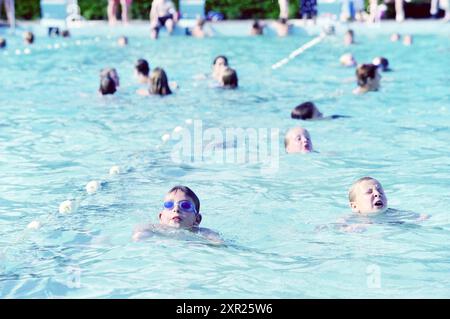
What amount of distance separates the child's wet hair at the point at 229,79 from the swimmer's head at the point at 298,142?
4.10 meters

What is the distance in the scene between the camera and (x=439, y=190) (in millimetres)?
6172

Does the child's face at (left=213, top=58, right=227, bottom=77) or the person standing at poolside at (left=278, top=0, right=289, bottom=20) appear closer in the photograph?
the child's face at (left=213, top=58, right=227, bottom=77)

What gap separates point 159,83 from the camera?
10.7 metres

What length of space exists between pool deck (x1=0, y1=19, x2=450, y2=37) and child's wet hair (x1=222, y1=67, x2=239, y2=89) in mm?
9287

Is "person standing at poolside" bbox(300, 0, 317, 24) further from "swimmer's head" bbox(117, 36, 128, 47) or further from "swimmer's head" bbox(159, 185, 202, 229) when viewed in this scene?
"swimmer's head" bbox(159, 185, 202, 229)

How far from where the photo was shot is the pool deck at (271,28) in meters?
19.9

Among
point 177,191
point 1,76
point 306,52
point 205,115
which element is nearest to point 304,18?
point 306,52

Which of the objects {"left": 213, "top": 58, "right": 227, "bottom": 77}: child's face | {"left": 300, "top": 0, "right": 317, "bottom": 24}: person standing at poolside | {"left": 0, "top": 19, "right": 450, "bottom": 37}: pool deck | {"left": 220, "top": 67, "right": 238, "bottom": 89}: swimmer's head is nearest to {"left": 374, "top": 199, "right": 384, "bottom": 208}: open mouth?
{"left": 220, "top": 67, "right": 238, "bottom": 89}: swimmer's head

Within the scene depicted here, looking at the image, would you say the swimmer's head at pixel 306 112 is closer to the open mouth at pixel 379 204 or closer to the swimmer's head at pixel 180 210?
the open mouth at pixel 379 204

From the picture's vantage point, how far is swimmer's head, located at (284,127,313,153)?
729cm

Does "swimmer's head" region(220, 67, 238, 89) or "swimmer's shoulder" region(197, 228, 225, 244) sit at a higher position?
"swimmer's head" region(220, 67, 238, 89)

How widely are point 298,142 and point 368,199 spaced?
2.03m

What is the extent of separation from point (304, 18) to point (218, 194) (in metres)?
16.3
